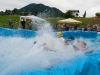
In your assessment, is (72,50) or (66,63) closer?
(66,63)

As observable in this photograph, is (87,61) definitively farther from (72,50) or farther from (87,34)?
(87,34)

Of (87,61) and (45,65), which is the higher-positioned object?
(87,61)

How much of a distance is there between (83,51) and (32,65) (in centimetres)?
352

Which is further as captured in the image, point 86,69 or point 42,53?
point 42,53

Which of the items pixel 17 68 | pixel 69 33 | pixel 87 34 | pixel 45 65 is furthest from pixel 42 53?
pixel 87 34

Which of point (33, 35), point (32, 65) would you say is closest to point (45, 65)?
point (32, 65)

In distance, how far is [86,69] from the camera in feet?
16.1

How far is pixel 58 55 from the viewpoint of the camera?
7.97 metres

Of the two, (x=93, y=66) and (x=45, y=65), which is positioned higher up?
(x=93, y=66)

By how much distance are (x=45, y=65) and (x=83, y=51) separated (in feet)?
10.1

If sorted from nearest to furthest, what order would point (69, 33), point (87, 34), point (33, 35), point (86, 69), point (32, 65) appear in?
point (86, 69) → point (32, 65) → point (33, 35) → point (69, 33) → point (87, 34)

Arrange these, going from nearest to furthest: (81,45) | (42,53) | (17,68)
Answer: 1. (17,68)
2. (42,53)
3. (81,45)

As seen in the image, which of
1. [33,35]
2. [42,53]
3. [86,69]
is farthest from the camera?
[33,35]

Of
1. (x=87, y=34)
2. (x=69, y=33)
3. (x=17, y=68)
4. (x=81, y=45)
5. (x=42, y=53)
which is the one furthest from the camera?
(x=87, y=34)
